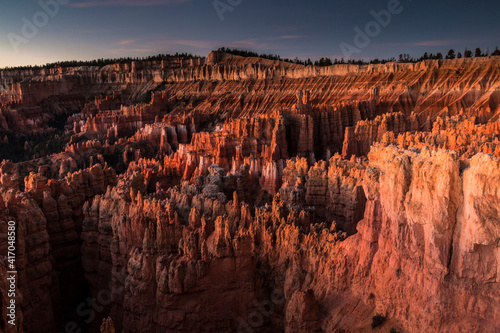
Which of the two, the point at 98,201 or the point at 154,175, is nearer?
the point at 98,201

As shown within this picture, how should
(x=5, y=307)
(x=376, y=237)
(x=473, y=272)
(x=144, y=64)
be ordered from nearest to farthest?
(x=5, y=307), (x=473, y=272), (x=376, y=237), (x=144, y=64)

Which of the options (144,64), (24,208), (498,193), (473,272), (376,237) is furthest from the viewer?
(144,64)

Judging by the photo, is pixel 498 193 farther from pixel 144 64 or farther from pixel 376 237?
pixel 144 64

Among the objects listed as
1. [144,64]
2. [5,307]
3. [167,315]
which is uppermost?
[144,64]

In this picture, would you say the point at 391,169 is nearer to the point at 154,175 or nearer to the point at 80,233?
the point at 80,233

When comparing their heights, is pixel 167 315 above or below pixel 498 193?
below

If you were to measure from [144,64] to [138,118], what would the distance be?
4838 cm

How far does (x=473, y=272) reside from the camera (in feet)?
25.3

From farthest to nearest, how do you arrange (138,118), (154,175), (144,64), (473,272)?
(144,64) < (138,118) < (154,175) < (473,272)

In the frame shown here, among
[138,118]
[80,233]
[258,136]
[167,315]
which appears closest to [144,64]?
[138,118]

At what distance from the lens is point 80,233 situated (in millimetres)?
17641

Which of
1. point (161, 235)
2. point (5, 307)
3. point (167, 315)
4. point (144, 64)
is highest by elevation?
point (144, 64)

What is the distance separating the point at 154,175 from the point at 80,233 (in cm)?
1115

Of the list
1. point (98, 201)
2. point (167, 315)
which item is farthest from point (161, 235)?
point (98, 201)
